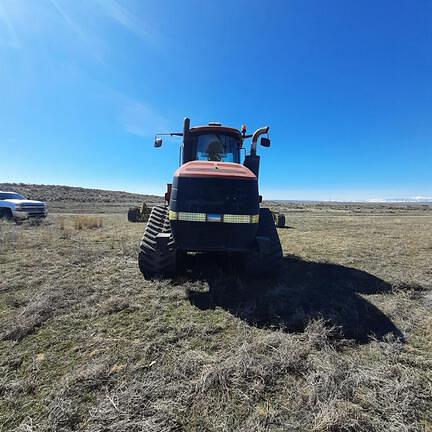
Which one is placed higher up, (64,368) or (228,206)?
(228,206)

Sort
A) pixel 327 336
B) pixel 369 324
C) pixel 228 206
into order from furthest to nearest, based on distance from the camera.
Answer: pixel 228 206, pixel 369 324, pixel 327 336

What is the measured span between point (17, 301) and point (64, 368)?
2.21 metres

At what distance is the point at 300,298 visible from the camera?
4477 millimetres

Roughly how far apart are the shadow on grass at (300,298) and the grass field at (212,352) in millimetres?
30

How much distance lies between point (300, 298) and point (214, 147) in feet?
12.3

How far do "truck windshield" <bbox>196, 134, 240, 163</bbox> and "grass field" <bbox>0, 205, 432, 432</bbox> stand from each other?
2711mm

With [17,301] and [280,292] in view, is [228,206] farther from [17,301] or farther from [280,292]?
[17,301]

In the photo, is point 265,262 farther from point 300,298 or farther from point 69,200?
point 69,200

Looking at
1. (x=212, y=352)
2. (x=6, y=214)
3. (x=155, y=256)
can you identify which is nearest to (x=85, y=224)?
(x=6, y=214)

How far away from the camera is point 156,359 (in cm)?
272

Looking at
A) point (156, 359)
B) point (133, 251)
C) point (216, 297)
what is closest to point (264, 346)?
point (156, 359)

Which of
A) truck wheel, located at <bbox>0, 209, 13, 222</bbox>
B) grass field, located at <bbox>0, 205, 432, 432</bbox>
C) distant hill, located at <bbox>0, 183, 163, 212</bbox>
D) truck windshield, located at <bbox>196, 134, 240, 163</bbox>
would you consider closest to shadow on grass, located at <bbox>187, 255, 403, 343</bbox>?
grass field, located at <bbox>0, 205, 432, 432</bbox>

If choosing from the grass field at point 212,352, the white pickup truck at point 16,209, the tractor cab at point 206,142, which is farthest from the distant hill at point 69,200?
the grass field at point 212,352

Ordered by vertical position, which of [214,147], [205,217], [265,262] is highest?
[214,147]
